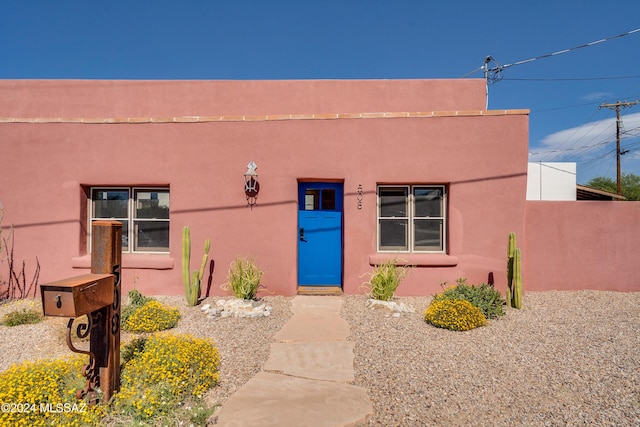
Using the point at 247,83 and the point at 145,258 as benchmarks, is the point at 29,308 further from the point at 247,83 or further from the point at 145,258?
the point at 247,83

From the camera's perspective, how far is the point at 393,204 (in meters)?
7.14

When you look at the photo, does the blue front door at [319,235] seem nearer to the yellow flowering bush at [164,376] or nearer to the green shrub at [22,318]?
the yellow flowering bush at [164,376]

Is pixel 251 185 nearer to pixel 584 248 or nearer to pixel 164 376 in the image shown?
pixel 164 376

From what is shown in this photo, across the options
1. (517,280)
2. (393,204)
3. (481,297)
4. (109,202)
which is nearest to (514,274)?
(517,280)

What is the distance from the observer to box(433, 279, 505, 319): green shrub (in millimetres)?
5645

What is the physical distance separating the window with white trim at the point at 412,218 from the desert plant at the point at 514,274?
1.25m

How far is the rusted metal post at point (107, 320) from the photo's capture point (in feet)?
9.61

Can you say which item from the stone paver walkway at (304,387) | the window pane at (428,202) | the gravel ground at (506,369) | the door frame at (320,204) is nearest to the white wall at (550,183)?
the window pane at (428,202)

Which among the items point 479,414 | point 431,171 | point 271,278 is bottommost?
point 479,414

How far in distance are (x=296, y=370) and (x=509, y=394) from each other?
2138 millimetres

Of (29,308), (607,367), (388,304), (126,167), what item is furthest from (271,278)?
(607,367)

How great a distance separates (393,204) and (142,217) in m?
5.25

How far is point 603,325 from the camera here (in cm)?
522

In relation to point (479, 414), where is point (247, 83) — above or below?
above
